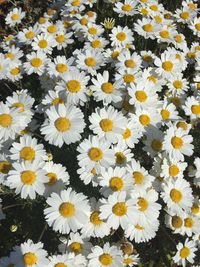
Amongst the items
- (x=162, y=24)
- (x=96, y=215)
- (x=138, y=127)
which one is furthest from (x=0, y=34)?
(x=96, y=215)

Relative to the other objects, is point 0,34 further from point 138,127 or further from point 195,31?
point 138,127

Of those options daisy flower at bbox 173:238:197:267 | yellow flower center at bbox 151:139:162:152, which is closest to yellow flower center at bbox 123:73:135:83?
yellow flower center at bbox 151:139:162:152

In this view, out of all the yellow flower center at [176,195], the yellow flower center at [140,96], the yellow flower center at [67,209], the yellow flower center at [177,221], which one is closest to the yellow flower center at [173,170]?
the yellow flower center at [176,195]

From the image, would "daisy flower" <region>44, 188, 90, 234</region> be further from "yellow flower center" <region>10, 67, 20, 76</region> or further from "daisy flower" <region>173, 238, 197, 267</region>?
"yellow flower center" <region>10, 67, 20, 76</region>

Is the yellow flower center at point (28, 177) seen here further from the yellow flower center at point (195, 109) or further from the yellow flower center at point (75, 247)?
the yellow flower center at point (195, 109)

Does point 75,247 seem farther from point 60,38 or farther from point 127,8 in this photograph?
point 127,8

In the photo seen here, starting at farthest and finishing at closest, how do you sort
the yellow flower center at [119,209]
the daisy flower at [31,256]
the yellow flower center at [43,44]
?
the yellow flower center at [43,44]
the yellow flower center at [119,209]
the daisy flower at [31,256]
